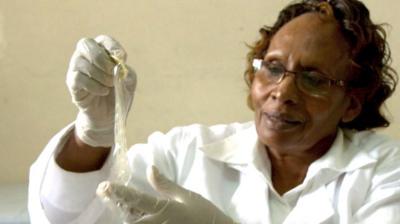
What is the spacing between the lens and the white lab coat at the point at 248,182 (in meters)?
1.29

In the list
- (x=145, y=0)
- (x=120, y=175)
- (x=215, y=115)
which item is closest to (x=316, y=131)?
(x=120, y=175)

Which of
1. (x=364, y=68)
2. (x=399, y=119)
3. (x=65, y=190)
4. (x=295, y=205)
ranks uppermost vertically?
(x=364, y=68)

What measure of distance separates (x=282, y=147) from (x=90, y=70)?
0.49m

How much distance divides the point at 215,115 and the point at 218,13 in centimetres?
38

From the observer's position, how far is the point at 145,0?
2127 millimetres

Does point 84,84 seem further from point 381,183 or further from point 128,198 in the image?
point 381,183

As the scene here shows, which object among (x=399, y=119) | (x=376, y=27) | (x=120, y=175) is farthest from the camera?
(x=399, y=119)

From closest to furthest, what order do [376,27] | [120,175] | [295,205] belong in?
[120,175]
[295,205]
[376,27]

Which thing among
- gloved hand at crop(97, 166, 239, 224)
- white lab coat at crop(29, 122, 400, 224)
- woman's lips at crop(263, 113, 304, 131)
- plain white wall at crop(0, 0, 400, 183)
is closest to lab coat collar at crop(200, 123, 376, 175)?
white lab coat at crop(29, 122, 400, 224)

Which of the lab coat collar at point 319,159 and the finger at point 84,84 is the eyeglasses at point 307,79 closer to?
the lab coat collar at point 319,159

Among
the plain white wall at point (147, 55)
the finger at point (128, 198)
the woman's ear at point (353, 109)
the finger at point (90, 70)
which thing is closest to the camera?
the finger at point (128, 198)

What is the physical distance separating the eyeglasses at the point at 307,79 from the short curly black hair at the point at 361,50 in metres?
0.08

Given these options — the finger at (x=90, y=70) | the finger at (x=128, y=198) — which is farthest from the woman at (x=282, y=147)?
the finger at (x=128, y=198)

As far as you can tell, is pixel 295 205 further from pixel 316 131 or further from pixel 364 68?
pixel 364 68
